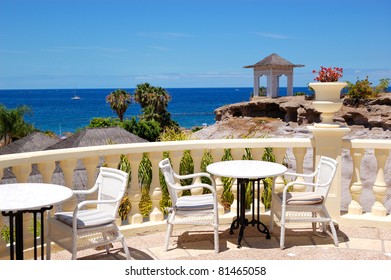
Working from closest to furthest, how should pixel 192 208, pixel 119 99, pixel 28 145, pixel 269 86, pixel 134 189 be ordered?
pixel 192 208 < pixel 134 189 < pixel 28 145 < pixel 269 86 < pixel 119 99

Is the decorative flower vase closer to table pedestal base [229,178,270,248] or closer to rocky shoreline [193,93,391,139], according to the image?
table pedestal base [229,178,270,248]

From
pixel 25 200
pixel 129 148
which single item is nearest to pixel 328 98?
pixel 129 148

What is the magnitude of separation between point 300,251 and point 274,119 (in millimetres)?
36228

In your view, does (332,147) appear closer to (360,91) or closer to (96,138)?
(96,138)

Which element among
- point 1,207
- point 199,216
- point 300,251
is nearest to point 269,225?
point 300,251

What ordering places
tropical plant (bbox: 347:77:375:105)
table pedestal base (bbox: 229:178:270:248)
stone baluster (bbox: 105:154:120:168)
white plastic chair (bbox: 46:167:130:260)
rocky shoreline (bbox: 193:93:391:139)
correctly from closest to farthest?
white plastic chair (bbox: 46:167:130:260) → table pedestal base (bbox: 229:178:270:248) → stone baluster (bbox: 105:154:120:168) → rocky shoreline (bbox: 193:93:391:139) → tropical plant (bbox: 347:77:375:105)

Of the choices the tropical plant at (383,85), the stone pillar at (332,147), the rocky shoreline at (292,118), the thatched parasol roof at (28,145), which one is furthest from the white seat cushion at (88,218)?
the tropical plant at (383,85)

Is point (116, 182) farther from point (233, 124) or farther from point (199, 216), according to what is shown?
point (233, 124)

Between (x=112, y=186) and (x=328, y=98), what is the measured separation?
288 centimetres

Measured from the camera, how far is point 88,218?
4039mm

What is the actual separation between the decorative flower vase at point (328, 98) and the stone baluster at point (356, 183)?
1.41 feet

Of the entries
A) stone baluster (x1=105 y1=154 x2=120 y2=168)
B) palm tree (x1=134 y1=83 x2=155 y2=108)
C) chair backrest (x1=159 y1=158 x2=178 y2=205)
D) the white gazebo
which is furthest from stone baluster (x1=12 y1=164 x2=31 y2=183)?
palm tree (x1=134 y1=83 x2=155 y2=108)

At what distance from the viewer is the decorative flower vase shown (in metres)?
5.51

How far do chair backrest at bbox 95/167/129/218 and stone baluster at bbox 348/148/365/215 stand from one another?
296 centimetres
